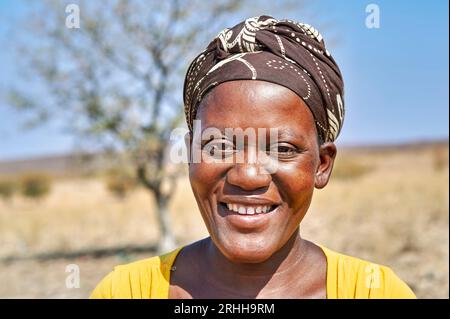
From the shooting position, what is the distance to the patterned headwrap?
1893 millimetres

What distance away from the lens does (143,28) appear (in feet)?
33.2

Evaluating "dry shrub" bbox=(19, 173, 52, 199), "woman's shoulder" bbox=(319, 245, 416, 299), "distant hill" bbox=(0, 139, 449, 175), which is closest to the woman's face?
"woman's shoulder" bbox=(319, 245, 416, 299)

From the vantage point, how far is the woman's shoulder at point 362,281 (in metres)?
1.90

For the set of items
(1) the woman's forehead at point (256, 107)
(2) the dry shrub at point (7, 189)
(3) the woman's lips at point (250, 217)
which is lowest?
(2) the dry shrub at point (7, 189)

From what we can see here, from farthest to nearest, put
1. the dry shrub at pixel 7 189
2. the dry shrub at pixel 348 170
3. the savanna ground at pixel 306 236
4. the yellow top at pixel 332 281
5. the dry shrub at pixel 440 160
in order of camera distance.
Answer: the dry shrub at pixel 348 170
the dry shrub at pixel 440 160
the dry shrub at pixel 7 189
the savanna ground at pixel 306 236
the yellow top at pixel 332 281

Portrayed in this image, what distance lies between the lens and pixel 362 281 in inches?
77.2

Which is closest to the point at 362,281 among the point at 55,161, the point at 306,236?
the point at 306,236

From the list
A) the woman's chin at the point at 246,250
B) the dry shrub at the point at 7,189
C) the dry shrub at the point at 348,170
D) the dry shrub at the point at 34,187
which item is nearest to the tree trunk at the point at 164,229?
the woman's chin at the point at 246,250

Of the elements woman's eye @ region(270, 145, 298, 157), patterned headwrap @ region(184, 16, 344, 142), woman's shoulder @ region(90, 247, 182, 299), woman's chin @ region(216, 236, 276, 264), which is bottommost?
woman's shoulder @ region(90, 247, 182, 299)

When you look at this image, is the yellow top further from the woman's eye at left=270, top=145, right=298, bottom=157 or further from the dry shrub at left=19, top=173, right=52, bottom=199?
the dry shrub at left=19, top=173, right=52, bottom=199

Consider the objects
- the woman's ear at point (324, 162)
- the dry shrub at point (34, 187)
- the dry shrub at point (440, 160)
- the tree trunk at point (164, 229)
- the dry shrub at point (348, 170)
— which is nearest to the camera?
the woman's ear at point (324, 162)

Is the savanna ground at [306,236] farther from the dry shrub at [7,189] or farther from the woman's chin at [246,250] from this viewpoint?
the dry shrub at [7,189]

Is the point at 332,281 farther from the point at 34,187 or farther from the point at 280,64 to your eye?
the point at 34,187
